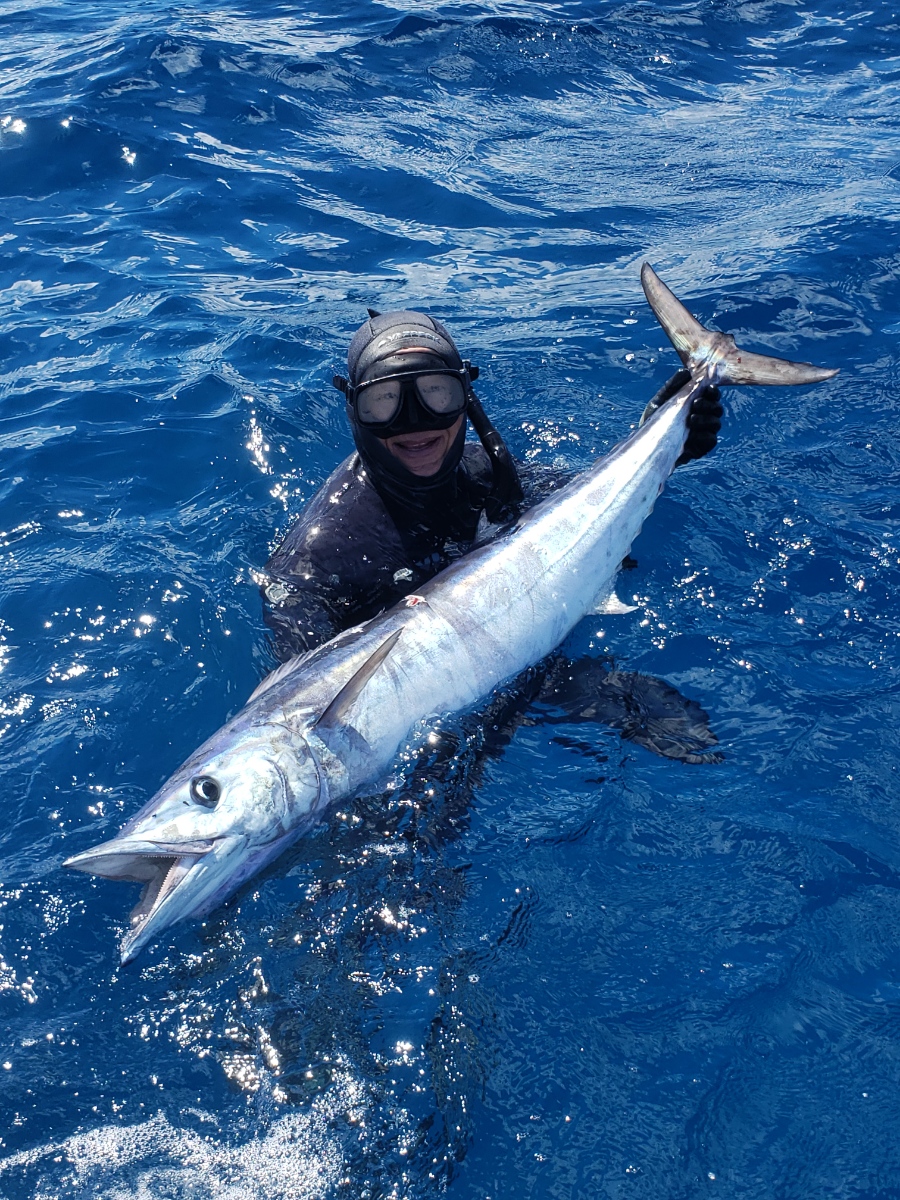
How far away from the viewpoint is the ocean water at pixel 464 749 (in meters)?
3.17

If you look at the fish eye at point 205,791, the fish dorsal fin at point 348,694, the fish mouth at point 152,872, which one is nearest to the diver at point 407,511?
the fish dorsal fin at point 348,694

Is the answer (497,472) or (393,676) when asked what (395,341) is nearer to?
(497,472)

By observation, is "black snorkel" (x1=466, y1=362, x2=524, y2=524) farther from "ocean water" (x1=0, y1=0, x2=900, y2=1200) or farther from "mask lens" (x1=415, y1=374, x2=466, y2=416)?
"ocean water" (x1=0, y1=0, x2=900, y2=1200)

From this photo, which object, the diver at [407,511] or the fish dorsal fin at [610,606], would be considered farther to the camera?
the fish dorsal fin at [610,606]

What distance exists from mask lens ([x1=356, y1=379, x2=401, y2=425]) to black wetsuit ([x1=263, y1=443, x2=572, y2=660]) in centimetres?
46

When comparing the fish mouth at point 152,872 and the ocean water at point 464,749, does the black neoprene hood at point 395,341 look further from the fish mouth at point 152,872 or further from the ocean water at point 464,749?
the fish mouth at point 152,872

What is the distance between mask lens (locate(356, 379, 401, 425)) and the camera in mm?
4465

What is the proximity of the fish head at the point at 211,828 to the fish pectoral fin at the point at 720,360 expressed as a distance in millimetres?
3141

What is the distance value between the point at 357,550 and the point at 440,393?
858 mm

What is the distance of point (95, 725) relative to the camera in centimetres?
457

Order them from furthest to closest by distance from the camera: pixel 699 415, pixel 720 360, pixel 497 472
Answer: pixel 720 360 → pixel 699 415 → pixel 497 472

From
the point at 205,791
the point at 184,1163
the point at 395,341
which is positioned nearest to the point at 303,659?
the point at 205,791

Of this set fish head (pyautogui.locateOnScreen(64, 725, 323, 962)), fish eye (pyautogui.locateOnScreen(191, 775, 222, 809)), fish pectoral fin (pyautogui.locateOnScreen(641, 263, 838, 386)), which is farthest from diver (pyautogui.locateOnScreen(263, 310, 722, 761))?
fish eye (pyautogui.locateOnScreen(191, 775, 222, 809))

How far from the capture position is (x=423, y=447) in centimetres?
470
